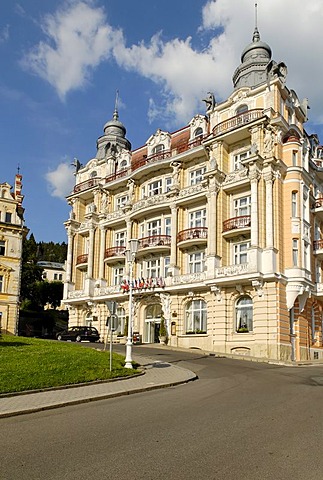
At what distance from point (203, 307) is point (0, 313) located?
827 inches

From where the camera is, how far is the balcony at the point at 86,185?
49709mm

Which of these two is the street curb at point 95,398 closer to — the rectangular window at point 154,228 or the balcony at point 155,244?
the balcony at point 155,244

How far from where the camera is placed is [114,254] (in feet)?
149

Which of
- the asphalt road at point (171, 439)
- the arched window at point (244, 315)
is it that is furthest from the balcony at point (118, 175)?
the asphalt road at point (171, 439)

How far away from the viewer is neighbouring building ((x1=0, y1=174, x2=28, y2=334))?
A: 46594 mm

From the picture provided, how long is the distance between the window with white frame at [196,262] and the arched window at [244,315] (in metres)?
5.12

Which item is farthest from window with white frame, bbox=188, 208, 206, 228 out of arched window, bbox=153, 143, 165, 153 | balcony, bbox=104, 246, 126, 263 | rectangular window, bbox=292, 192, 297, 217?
arched window, bbox=153, 143, 165, 153

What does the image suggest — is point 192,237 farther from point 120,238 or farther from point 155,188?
point 120,238

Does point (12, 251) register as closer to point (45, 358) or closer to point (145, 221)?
point (145, 221)

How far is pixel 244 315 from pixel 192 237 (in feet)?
25.6

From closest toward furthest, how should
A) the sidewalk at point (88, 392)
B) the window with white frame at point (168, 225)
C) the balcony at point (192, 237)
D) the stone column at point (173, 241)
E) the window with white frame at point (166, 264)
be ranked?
the sidewalk at point (88, 392) < the balcony at point (192, 237) < the stone column at point (173, 241) < the window with white frame at point (166, 264) < the window with white frame at point (168, 225)

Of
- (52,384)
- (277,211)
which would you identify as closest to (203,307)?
(277,211)

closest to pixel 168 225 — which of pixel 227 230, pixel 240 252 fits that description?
pixel 227 230

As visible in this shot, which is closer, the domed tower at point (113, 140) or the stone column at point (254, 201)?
the stone column at point (254, 201)
